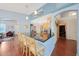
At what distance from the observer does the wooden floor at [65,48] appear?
228 cm

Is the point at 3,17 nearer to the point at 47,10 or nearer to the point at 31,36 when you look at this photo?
the point at 31,36

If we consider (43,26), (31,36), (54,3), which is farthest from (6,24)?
(54,3)

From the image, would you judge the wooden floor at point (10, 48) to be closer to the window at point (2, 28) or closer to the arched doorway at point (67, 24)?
the window at point (2, 28)

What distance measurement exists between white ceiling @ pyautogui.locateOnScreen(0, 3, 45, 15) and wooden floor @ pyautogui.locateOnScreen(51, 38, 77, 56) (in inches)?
29.1

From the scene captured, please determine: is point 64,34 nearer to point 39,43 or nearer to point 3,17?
point 39,43

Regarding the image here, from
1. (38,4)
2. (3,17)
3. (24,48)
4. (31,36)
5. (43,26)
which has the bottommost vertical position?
(24,48)

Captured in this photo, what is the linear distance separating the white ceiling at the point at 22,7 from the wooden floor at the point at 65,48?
29.1 inches

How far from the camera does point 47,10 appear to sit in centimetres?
231

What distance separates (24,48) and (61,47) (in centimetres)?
66

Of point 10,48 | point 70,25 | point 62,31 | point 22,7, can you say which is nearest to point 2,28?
point 10,48

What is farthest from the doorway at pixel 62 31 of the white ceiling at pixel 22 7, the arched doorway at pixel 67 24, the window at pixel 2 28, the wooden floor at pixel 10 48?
the window at pixel 2 28

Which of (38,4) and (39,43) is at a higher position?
(38,4)

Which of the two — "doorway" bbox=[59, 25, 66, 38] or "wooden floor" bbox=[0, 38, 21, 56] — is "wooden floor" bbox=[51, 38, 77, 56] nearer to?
"doorway" bbox=[59, 25, 66, 38]

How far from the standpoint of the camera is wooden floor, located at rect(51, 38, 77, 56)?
2277 mm
